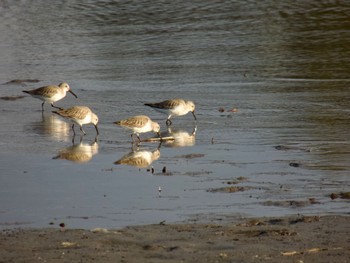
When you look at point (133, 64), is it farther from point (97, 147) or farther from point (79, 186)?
point (79, 186)

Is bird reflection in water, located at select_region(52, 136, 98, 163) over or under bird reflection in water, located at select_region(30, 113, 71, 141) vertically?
over

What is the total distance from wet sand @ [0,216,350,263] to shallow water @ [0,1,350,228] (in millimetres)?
563

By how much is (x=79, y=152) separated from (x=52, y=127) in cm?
261

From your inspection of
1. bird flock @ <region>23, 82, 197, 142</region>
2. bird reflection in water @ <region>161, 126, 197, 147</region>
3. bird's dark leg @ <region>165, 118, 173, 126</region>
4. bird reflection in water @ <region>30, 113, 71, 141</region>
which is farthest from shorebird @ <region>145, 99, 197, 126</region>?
bird reflection in water @ <region>30, 113, 71, 141</region>

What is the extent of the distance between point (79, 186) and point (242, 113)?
20.3 feet

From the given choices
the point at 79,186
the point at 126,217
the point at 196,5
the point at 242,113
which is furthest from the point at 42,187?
the point at 196,5

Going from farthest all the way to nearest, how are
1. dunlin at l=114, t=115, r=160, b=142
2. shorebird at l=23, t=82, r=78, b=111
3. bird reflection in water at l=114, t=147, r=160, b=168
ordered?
shorebird at l=23, t=82, r=78, b=111 < dunlin at l=114, t=115, r=160, b=142 < bird reflection in water at l=114, t=147, r=160, b=168

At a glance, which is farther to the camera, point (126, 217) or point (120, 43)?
point (120, 43)

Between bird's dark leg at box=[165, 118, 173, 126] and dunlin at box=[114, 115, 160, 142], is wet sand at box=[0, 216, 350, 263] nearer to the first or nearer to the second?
dunlin at box=[114, 115, 160, 142]

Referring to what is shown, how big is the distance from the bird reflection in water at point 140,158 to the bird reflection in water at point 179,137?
60cm

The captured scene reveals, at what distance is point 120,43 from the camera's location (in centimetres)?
2808

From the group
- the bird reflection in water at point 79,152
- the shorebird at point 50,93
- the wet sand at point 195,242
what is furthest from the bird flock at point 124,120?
the wet sand at point 195,242

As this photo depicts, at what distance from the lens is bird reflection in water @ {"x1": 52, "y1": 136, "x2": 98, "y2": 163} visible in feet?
50.3

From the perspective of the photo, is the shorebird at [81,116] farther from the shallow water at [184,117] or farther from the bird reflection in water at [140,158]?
the bird reflection in water at [140,158]
